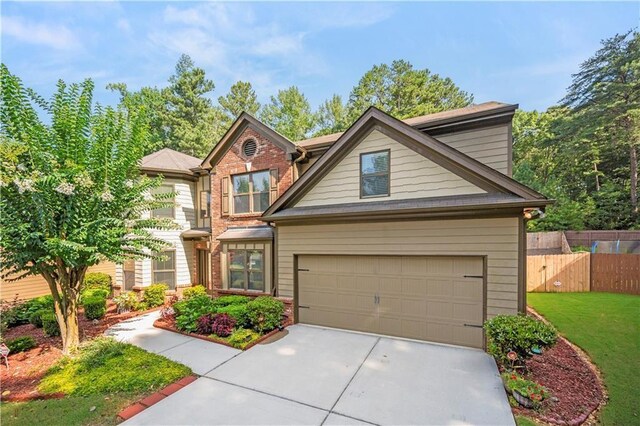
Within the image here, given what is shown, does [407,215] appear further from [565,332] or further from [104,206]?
[104,206]

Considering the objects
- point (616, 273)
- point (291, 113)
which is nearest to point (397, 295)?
point (616, 273)

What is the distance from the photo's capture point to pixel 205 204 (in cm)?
1308

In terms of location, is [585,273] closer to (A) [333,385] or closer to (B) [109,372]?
(A) [333,385]

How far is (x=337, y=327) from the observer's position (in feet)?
26.2

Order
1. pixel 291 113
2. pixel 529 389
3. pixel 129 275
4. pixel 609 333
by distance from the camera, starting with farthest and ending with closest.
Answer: pixel 291 113, pixel 129 275, pixel 609 333, pixel 529 389

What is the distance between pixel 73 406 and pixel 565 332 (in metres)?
11.0

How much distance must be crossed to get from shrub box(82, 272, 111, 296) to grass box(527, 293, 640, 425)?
672 inches

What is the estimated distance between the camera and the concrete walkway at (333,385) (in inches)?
159

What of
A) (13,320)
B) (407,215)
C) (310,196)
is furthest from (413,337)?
(13,320)

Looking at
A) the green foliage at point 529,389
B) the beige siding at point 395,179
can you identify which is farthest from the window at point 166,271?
the green foliage at point 529,389

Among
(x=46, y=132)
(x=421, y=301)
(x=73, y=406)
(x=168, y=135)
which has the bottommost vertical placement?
(x=73, y=406)

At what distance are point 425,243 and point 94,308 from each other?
10964 millimetres

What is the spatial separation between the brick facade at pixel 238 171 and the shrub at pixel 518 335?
7.53 meters

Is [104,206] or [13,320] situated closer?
[104,206]
